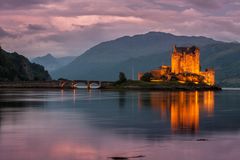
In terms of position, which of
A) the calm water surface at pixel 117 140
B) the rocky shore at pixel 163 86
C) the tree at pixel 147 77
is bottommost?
the calm water surface at pixel 117 140

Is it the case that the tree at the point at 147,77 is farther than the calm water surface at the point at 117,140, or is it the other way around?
the tree at the point at 147,77

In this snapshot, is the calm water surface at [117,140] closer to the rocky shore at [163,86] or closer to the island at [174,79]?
the rocky shore at [163,86]

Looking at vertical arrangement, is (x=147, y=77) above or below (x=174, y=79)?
above

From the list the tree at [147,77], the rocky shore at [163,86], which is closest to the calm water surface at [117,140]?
the rocky shore at [163,86]

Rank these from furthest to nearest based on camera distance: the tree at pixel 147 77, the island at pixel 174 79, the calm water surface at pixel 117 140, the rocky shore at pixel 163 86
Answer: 1. the tree at pixel 147 77
2. the island at pixel 174 79
3. the rocky shore at pixel 163 86
4. the calm water surface at pixel 117 140

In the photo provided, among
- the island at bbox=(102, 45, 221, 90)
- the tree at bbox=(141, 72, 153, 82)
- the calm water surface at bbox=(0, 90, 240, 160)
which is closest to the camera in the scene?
the calm water surface at bbox=(0, 90, 240, 160)

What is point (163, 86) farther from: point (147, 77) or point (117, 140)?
point (117, 140)

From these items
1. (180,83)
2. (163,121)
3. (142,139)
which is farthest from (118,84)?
(142,139)

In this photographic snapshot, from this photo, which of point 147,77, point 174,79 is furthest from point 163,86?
point 147,77

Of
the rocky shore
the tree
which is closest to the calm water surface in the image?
the rocky shore

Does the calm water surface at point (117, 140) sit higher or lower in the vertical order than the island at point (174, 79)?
lower

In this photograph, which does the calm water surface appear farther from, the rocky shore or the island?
the island

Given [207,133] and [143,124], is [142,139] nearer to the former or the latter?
[207,133]

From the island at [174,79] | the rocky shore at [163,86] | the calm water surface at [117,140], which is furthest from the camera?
the island at [174,79]
